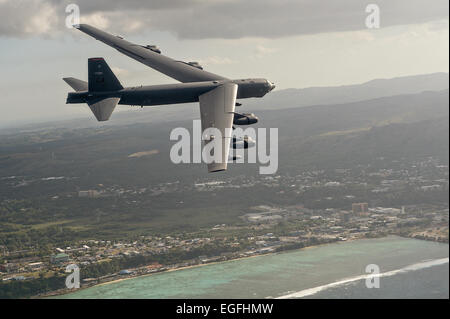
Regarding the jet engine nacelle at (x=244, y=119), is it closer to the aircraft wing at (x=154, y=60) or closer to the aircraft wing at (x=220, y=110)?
the aircraft wing at (x=220, y=110)

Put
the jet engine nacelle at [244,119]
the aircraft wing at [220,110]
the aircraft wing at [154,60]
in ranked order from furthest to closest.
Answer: the aircraft wing at [154,60]
the jet engine nacelle at [244,119]
the aircraft wing at [220,110]

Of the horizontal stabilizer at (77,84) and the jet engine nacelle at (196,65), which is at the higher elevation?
the jet engine nacelle at (196,65)

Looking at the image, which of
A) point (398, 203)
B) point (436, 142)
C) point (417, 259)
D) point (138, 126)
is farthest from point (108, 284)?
point (436, 142)

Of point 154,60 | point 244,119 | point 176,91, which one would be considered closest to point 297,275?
point 154,60

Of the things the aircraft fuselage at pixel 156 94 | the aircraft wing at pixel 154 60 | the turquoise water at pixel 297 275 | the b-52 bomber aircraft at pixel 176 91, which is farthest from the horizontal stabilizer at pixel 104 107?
the turquoise water at pixel 297 275

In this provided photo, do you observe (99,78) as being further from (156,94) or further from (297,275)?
(297,275)

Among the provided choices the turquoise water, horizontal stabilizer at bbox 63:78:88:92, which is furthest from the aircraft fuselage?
the turquoise water

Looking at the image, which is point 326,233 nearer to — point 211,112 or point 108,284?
point 108,284
